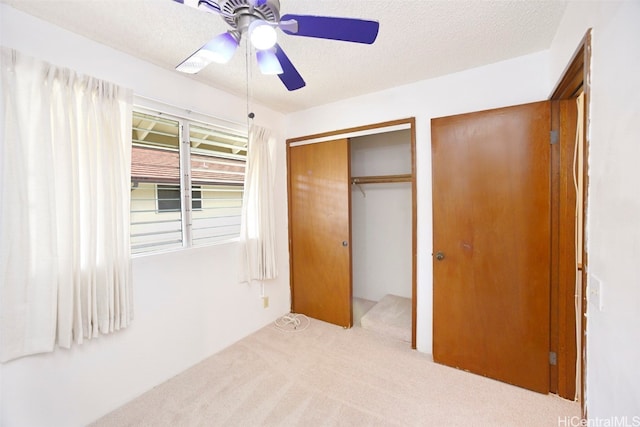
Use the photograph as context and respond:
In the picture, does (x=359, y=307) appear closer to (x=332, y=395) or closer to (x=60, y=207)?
(x=332, y=395)

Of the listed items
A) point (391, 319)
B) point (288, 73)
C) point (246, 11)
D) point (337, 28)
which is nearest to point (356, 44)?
point (288, 73)

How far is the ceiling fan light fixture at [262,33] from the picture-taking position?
3.28 ft

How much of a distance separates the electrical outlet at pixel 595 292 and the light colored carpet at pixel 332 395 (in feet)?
3.57

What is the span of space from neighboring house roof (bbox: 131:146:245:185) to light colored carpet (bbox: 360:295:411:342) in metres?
2.00

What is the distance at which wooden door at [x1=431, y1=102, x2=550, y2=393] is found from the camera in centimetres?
178

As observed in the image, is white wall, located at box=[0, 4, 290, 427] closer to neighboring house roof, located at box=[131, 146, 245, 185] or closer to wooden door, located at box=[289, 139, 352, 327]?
neighboring house roof, located at box=[131, 146, 245, 185]

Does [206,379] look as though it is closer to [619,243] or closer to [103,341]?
[103,341]

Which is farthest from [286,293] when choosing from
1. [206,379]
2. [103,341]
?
[103,341]

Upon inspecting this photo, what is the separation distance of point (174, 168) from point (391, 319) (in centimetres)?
250

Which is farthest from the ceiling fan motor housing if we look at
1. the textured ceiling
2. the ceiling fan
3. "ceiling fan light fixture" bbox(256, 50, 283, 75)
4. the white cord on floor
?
the white cord on floor

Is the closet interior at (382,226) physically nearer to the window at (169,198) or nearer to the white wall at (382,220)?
the white wall at (382,220)

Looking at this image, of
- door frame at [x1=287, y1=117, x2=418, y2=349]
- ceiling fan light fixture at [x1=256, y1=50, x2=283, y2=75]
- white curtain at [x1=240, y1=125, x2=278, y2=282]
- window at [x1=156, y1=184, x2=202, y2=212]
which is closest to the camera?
ceiling fan light fixture at [x1=256, y1=50, x2=283, y2=75]

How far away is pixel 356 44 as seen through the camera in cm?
170

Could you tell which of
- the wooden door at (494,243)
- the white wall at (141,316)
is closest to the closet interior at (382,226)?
the wooden door at (494,243)
